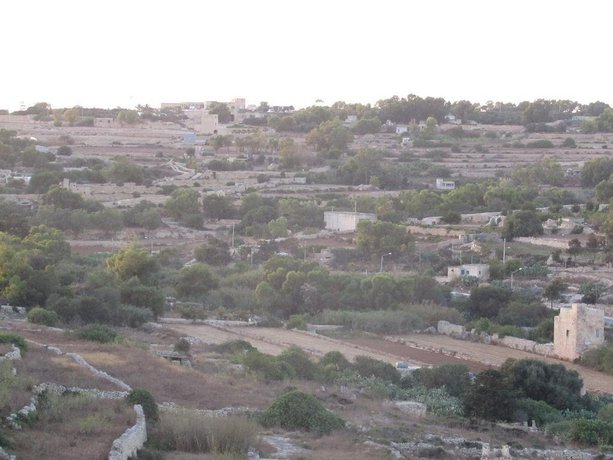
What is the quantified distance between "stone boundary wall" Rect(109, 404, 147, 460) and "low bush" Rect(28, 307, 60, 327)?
9.60 metres

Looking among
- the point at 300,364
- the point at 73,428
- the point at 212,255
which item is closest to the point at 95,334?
the point at 300,364

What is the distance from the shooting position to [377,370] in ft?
71.6

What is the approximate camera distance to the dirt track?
79.4 ft

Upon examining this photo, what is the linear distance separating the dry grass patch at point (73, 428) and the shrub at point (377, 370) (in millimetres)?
8191

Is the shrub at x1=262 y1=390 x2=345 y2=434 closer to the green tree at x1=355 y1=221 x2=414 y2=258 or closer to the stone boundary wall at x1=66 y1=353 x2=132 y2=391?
the stone boundary wall at x1=66 y1=353 x2=132 y2=391

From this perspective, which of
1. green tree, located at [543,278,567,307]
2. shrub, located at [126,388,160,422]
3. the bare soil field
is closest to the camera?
shrub, located at [126,388,160,422]

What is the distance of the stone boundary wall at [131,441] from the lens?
11.4m

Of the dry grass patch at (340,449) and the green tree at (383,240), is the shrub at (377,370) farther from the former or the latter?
the green tree at (383,240)

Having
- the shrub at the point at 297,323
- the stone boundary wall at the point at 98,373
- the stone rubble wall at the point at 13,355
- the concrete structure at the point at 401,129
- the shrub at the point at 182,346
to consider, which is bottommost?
the shrub at the point at 297,323

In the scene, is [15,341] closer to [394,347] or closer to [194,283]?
[394,347]

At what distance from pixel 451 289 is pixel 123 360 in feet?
54.8

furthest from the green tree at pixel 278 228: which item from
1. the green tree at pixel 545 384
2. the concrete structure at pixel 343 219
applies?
the green tree at pixel 545 384

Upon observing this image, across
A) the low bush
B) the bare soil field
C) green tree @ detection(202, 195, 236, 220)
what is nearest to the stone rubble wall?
the low bush

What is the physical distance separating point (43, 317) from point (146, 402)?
9358mm
